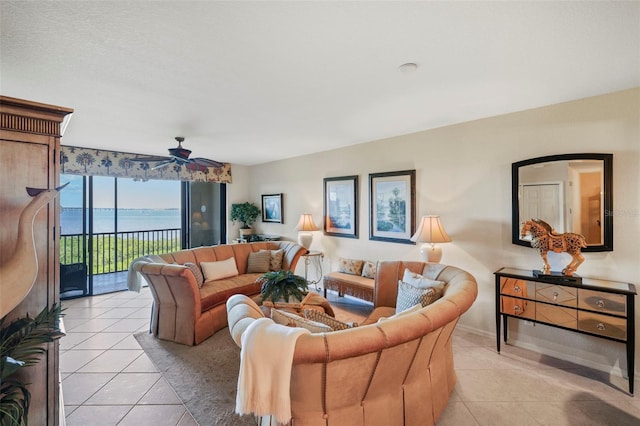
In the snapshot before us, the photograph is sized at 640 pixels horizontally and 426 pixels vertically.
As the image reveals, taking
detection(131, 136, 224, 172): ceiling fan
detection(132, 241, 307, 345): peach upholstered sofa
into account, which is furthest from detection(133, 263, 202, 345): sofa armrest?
detection(131, 136, 224, 172): ceiling fan

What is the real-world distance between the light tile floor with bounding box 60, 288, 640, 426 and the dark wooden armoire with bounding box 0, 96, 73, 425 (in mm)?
784

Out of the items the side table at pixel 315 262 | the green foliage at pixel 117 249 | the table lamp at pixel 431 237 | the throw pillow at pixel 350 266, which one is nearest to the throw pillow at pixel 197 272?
the side table at pixel 315 262

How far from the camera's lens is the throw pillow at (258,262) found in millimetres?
4434

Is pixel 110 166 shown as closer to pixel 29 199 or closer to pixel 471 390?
pixel 29 199

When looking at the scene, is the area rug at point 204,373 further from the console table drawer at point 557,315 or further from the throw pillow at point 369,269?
the console table drawer at point 557,315

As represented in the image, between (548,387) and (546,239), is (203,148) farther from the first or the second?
(548,387)

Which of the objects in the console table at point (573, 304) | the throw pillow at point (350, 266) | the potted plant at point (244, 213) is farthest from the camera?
the potted plant at point (244, 213)

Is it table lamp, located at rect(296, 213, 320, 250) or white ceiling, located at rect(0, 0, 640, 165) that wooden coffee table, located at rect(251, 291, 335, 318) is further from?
white ceiling, located at rect(0, 0, 640, 165)

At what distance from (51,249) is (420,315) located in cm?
192

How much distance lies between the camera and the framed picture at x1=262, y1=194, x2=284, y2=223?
6043 mm

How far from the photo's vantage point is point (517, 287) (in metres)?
2.74

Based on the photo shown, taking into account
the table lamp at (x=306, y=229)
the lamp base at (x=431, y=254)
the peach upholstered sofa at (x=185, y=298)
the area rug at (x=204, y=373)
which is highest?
the table lamp at (x=306, y=229)

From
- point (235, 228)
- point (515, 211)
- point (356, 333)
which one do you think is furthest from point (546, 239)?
point (235, 228)

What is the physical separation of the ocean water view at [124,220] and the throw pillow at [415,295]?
541 centimetres
